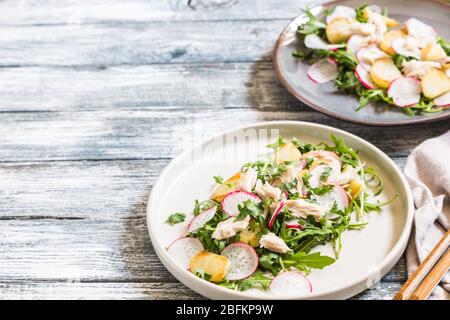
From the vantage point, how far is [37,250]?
1680 mm

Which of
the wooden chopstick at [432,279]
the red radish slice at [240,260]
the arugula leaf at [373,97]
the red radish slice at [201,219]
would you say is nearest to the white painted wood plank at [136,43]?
the arugula leaf at [373,97]

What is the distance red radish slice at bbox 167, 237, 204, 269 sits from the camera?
4.92 ft

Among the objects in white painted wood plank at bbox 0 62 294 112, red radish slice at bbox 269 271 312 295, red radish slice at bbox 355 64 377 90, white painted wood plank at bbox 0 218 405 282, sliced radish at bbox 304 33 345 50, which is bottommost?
white painted wood plank at bbox 0 218 405 282

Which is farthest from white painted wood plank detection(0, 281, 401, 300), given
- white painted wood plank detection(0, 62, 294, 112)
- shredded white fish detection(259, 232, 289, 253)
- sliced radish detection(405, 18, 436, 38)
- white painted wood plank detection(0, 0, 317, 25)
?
white painted wood plank detection(0, 0, 317, 25)

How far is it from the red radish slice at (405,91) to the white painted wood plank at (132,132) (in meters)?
0.09

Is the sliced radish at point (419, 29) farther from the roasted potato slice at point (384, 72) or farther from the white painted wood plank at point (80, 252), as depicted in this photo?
the white painted wood plank at point (80, 252)

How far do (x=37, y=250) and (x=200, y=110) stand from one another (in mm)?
770

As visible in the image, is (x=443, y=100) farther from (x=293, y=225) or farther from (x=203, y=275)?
(x=203, y=275)

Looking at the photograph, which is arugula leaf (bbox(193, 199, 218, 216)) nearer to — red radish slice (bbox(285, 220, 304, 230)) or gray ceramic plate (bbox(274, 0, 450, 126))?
red radish slice (bbox(285, 220, 304, 230))

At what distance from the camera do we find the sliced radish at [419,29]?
7.14ft

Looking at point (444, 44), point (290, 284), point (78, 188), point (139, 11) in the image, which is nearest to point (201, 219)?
point (290, 284)

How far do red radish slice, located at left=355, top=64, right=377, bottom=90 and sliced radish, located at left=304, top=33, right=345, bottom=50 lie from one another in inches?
5.8

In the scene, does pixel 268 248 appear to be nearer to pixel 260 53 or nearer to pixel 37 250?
pixel 37 250

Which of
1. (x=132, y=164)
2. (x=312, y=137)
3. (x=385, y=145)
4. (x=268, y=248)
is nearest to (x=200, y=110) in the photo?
(x=132, y=164)
